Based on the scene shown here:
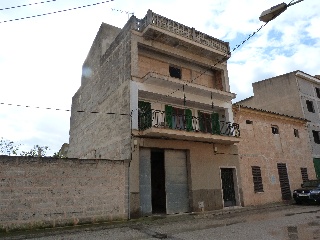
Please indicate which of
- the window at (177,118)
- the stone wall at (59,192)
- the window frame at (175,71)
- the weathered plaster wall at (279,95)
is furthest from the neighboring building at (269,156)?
the stone wall at (59,192)

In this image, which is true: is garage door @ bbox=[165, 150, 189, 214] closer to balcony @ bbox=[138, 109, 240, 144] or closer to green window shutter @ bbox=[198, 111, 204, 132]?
balcony @ bbox=[138, 109, 240, 144]

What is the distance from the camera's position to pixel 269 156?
1797 centimetres

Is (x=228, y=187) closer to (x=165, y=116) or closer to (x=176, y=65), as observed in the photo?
A: (x=165, y=116)

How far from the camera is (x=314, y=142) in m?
22.2

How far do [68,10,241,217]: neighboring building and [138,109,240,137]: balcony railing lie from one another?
6 centimetres

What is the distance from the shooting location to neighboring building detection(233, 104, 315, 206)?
16.5 metres

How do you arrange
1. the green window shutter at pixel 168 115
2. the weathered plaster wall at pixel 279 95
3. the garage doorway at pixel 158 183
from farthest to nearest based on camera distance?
the weathered plaster wall at pixel 279 95 < the garage doorway at pixel 158 183 < the green window shutter at pixel 168 115

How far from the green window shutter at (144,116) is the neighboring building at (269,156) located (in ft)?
22.0

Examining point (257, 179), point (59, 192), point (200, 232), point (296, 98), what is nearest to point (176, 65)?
point (257, 179)

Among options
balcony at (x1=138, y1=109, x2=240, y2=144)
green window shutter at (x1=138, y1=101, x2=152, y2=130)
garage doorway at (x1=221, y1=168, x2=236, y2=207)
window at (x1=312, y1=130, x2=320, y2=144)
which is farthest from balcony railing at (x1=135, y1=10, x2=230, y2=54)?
window at (x1=312, y1=130, x2=320, y2=144)

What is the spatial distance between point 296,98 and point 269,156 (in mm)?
8199

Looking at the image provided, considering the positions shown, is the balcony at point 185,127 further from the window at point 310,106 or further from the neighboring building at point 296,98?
the window at point 310,106

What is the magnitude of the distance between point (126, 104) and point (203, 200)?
6.81 metres

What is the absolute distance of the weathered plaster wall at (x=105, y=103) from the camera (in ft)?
43.9
